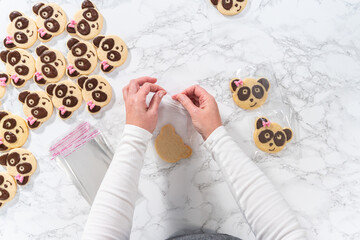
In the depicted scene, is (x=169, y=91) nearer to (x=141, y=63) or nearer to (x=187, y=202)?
(x=141, y=63)

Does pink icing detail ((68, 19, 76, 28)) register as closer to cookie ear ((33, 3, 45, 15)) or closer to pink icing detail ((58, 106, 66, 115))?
cookie ear ((33, 3, 45, 15))

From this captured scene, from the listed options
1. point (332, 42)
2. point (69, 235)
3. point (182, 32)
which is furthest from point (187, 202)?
point (332, 42)

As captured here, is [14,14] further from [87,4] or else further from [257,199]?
[257,199]

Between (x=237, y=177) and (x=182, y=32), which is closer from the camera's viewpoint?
(x=237, y=177)

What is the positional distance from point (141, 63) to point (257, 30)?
332 millimetres

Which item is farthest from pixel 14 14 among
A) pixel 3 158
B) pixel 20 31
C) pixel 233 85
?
pixel 233 85

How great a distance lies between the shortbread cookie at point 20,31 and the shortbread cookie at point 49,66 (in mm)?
37

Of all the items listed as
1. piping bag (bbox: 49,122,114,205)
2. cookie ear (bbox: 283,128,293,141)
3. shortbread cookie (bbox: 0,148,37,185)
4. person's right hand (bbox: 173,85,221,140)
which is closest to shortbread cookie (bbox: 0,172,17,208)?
shortbread cookie (bbox: 0,148,37,185)

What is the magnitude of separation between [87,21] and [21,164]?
0.43 m

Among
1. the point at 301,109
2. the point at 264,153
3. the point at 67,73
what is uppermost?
the point at 67,73

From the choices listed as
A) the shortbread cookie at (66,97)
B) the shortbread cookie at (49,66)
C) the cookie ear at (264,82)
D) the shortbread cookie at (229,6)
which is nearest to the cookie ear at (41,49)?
the shortbread cookie at (49,66)

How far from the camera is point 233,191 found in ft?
1.95

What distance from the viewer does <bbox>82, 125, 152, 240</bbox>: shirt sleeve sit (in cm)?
54

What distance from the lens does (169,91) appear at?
2.51 feet
